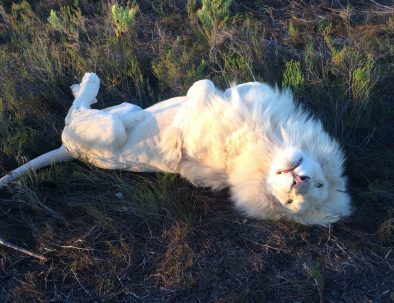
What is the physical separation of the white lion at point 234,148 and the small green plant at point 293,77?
1.43ft

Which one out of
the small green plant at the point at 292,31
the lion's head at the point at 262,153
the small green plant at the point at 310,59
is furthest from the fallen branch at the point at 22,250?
the small green plant at the point at 292,31

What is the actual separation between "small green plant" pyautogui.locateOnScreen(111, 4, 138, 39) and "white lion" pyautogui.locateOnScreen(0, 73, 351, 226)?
1273 millimetres

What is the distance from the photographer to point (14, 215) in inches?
147

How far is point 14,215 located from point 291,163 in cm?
193

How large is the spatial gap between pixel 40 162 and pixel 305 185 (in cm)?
190

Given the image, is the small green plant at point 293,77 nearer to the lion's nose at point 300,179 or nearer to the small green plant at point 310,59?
the small green plant at point 310,59

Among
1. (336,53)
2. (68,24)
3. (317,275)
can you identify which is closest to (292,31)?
(336,53)

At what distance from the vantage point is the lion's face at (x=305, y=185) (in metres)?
3.15

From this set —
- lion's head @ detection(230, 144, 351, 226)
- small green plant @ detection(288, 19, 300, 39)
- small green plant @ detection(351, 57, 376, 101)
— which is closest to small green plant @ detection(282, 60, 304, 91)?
small green plant @ detection(351, 57, 376, 101)

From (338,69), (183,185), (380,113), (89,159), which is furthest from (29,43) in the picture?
(380,113)

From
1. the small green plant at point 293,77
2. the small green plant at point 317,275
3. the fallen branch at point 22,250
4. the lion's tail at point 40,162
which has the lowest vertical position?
the small green plant at point 317,275

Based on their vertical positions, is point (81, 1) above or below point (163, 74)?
above

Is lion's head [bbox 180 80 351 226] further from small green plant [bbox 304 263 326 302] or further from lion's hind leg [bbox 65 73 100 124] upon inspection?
lion's hind leg [bbox 65 73 100 124]

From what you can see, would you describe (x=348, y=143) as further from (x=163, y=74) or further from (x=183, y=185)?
(x=163, y=74)
